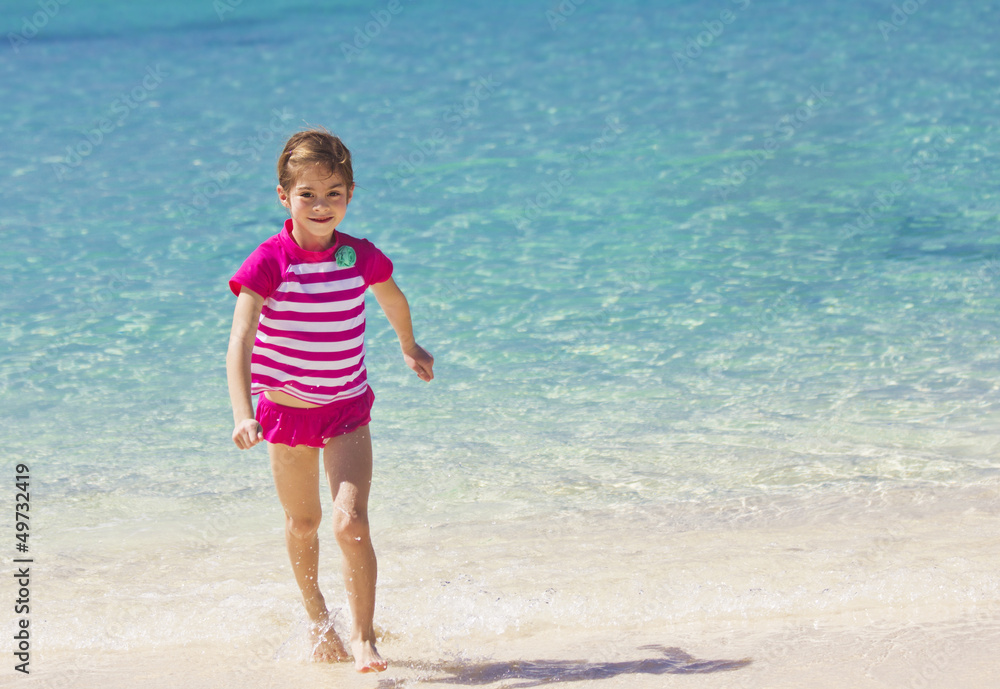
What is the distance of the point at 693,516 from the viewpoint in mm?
3916

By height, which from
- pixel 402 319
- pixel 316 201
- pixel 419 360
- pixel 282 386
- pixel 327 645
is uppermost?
pixel 316 201

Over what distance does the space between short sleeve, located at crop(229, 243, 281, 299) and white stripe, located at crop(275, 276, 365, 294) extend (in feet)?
0.09

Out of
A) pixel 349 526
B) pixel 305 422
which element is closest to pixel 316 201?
pixel 305 422

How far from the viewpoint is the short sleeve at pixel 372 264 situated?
2.88m

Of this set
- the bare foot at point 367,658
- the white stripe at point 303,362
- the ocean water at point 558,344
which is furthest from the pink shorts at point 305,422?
the ocean water at point 558,344

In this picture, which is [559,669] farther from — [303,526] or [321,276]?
[321,276]

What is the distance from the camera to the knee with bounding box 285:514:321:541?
2.99 metres

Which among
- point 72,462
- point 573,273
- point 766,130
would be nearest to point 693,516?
point 72,462

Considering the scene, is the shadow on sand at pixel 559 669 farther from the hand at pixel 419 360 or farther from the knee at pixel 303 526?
the hand at pixel 419 360

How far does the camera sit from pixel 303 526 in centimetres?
300

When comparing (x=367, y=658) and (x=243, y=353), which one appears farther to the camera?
(x=367, y=658)

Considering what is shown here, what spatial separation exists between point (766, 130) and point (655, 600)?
7.91 m

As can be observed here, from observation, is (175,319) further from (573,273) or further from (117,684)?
(117,684)

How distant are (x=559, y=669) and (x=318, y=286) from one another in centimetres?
121
